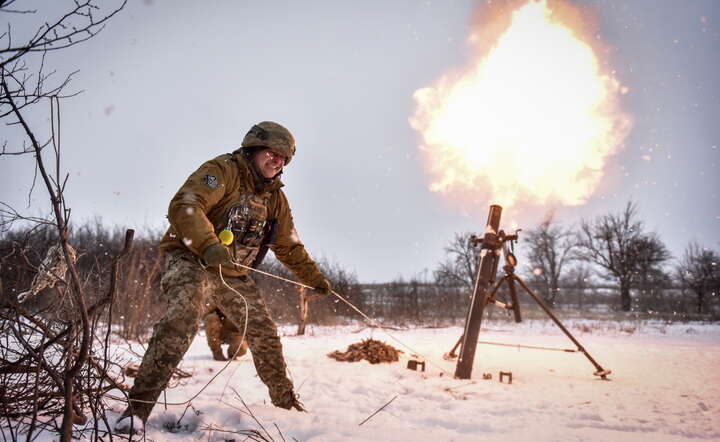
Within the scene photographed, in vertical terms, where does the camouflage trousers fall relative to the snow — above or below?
above

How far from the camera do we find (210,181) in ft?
9.61

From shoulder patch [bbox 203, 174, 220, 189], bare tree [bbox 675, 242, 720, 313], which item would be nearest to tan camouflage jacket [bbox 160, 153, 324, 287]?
shoulder patch [bbox 203, 174, 220, 189]

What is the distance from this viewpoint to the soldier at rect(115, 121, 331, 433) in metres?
2.51

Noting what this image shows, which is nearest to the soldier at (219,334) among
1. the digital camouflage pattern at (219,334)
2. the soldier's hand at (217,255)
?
the digital camouflage pattern at (219,334)

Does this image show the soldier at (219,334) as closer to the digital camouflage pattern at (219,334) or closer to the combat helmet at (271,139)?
the digital camouflage pattern at (219,334)

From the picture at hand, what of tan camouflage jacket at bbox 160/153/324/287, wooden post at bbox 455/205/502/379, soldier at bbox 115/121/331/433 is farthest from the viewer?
Result: wooden post at bbox 455/205/502/379

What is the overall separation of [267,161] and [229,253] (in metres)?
1.15

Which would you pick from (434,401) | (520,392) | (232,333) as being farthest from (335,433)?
(232,333)

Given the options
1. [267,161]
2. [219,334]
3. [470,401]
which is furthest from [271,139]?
[219,334]

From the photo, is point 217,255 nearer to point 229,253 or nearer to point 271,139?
point 229,253

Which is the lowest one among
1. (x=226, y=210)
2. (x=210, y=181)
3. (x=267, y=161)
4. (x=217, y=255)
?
(x=217, y=255)

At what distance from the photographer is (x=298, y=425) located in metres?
2.46

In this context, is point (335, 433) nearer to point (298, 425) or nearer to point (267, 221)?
point (298, 425)

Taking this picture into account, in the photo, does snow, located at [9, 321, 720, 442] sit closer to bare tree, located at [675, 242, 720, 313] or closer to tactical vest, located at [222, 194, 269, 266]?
tactical vest, located at [222, 194, 269, 266]
